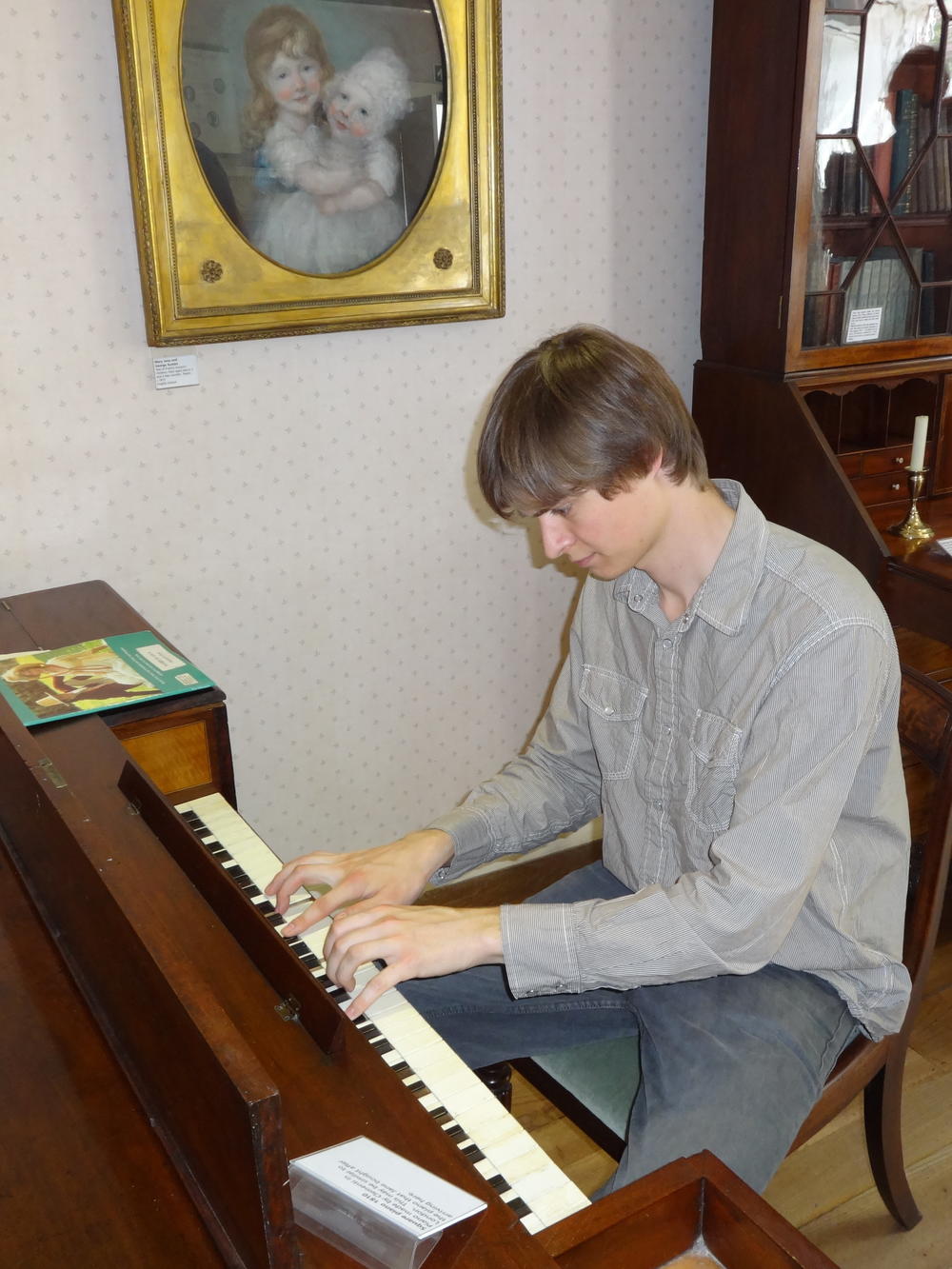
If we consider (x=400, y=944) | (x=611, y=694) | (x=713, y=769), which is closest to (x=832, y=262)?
(x=611, y=694)

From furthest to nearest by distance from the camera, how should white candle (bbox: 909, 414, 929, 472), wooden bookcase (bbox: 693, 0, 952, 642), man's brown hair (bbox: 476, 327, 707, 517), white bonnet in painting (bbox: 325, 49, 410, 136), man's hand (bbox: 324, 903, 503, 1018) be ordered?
white candle (bbox: 909, 414, 929, 472) < wooden bookcase (bbox: 693, 0, 952, 642) < white bonnet in painting (bbox: 325, 49, 410, 136) < man's brown hair (bbox: 476, 327, 707, 517) < man's hand (bbox: 324, 903, 503, 1018)

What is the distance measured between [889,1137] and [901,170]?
68.0 inches

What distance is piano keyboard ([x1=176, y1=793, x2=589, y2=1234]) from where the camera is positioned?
92 centimetres

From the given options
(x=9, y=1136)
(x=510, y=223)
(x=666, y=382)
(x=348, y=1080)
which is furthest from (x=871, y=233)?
(x=9, y=1136)

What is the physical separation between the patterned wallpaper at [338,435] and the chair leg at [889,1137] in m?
1.18

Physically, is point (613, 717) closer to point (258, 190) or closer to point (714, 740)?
point (714, 740)

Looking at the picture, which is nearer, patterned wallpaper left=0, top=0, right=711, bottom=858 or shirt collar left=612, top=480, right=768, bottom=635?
shirt collar left=612, top=480, right=768, bottom=635

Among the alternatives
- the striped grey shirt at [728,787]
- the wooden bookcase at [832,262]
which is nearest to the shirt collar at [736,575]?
the striped grey shirt at [728,787]

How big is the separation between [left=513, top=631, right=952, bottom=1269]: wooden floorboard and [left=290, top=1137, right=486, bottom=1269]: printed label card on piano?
1.13 meters

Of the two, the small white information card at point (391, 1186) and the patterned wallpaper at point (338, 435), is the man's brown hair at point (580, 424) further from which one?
the patterned wallpaper at point (338, 435)

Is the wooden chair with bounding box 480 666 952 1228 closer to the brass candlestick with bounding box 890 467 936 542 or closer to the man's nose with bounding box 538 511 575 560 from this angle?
the man's nose with bounding box 538 511 575 560

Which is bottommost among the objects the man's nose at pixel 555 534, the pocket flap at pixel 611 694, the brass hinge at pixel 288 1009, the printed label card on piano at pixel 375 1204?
the brass hinge at pixel 288 1009

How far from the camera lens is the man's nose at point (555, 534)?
4.13 feet

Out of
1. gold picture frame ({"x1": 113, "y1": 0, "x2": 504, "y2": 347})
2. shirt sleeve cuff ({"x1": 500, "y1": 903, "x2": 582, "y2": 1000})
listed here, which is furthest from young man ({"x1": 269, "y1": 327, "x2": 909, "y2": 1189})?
gold picture frame ({"x1": 113, "y1": 0, "x2": 504, "y2": 347})
